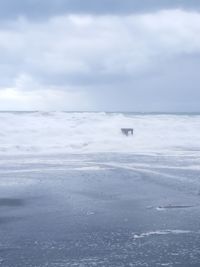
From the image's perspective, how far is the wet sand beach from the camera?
6555 millimetres

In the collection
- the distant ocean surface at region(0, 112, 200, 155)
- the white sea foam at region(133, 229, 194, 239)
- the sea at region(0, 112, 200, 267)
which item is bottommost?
the white sea foam at region(133, 229, 194, 239)

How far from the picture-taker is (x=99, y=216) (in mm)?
8820

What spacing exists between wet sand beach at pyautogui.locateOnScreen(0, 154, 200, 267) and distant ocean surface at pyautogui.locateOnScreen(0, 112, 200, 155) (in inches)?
313

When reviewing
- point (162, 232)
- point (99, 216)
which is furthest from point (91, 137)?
point (162, 232)

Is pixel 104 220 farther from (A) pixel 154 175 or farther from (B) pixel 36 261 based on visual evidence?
(A) pixel 154 175

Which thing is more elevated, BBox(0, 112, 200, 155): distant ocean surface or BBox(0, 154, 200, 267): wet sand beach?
BBox(0, 112, 200, 155): distant ocean surface

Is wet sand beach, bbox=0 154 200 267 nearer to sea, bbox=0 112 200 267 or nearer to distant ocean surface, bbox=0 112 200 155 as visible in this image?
sea, bbox=0 112 200 267

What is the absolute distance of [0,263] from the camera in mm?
6250

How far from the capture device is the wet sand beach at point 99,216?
655 centimetres

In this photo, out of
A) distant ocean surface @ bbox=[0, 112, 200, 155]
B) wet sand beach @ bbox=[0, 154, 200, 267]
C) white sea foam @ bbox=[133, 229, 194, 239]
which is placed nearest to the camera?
wet sand beach @ bbox=[0, 154, 200, 267]

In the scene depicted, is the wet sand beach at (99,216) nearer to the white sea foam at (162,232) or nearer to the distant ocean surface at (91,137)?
the white sea foam at (162,232)

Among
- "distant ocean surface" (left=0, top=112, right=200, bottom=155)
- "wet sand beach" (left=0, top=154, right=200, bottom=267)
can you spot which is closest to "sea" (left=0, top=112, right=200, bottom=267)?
"wet sand beach" (left=0, top=154, right=200, bottom=267)

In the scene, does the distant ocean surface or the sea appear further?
the distant ocean surface

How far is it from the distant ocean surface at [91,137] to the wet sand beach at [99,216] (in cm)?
796
